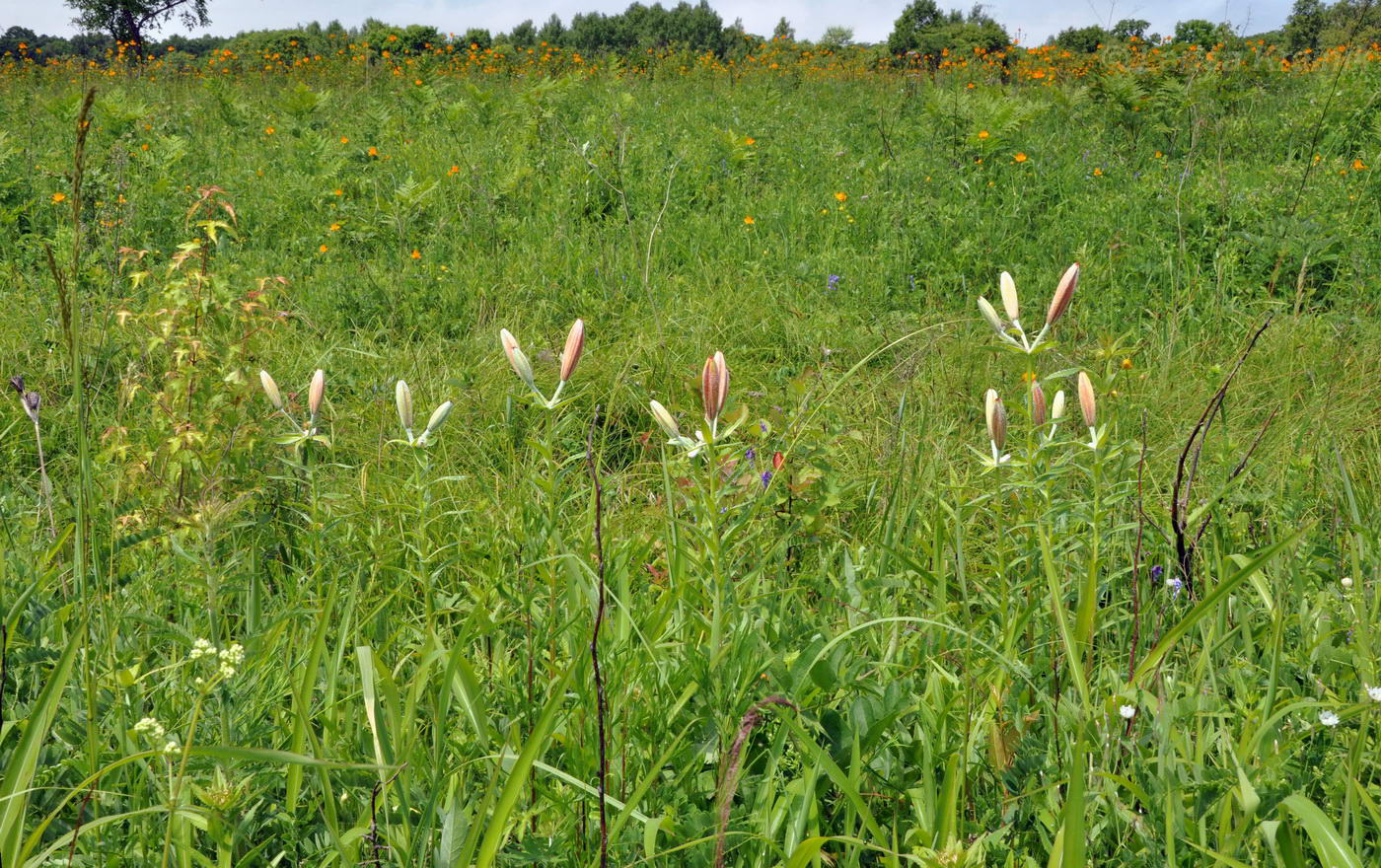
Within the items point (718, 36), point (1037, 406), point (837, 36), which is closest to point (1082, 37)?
point (837, 36)

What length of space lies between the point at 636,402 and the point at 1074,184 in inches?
134

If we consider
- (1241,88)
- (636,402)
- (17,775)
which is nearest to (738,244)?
(636,402)

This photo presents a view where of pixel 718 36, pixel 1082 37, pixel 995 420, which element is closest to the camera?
pixel 995 420

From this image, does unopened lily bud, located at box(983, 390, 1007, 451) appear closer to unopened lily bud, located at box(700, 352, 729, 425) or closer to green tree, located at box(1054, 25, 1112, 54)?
unopened lily bud, located at box(700, 352, 729, 425)

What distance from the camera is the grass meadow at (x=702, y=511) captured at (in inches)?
48.1

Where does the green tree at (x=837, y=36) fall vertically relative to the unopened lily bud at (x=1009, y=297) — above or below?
above

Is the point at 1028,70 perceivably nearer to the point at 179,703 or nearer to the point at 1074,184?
the point at 1074,184

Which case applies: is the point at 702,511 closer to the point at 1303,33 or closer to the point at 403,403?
the point at 403,403

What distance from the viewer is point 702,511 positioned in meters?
1.36

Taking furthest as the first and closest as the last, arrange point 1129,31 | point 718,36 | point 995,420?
1. point 718,36
2. point 1129,31
3. point 995,420

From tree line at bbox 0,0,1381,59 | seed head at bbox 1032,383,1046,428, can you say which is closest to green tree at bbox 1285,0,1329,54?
tree line at bbox 0,0,1381,59

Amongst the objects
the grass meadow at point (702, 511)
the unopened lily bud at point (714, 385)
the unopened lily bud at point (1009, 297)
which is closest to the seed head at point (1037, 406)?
the grass meadow at point (702, 511)

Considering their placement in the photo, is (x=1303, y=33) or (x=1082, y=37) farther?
(x=1082, y=37)

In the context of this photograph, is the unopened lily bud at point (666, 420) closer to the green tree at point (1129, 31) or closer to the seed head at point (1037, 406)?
the seed head at point (1037, 406)
